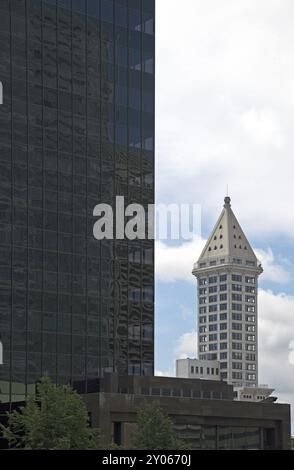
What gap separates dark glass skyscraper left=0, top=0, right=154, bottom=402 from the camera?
8875 centimetres

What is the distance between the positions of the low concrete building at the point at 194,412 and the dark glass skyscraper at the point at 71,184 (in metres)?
7.83

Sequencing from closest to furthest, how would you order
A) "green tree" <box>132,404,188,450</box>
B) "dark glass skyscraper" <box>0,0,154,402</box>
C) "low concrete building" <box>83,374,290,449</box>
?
"green tree" <box>132,404,188,450</box> < "low concrete building" <box>83,374,290,449</box> < "dark glass skyscraper" <box>0,0,154,402</box>

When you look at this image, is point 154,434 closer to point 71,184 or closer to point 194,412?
point 194,412

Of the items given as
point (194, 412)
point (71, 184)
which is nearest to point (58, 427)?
point (194, 412)

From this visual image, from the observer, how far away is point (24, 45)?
91438 mm

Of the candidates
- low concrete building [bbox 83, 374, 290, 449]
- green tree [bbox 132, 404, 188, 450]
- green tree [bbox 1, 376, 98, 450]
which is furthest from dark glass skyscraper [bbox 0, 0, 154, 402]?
green tree [bbox 1, 376, 98, 450]

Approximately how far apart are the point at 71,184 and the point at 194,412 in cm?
2603

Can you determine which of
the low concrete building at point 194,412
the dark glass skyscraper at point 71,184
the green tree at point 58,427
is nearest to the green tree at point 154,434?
the green tree at point 58,427

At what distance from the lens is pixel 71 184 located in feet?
308

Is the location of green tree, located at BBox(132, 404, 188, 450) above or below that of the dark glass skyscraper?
below

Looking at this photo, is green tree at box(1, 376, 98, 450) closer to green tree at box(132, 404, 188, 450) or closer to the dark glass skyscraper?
green tree at box(132, 404, 188, 450)

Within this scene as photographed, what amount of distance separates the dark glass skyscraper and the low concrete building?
7832 millimetres
